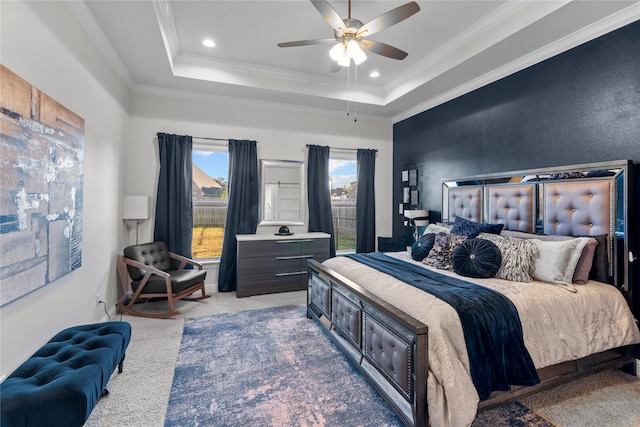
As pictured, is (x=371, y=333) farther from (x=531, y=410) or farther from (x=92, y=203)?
(x=92, y=203)

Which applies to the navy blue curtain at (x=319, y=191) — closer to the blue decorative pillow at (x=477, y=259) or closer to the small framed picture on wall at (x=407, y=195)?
the small framed picture on wall at (x=407, y=195)

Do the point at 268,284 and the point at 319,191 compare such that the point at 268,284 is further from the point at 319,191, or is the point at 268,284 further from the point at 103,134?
the point at 103,134

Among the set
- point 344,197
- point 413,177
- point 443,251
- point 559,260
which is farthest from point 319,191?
point 559,260

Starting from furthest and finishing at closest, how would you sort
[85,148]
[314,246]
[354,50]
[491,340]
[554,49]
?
[314,246]
[554,49]
[85,148]
[354,50]
[491,340]

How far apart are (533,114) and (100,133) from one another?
183 inches

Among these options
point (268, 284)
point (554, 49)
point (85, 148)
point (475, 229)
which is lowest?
point (268, 284)

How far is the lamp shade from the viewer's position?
385cm

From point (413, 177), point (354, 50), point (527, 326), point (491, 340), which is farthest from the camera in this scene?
point (413, 177)

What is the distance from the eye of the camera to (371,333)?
2129 mm

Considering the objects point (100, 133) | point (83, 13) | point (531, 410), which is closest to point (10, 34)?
point (83, 13)

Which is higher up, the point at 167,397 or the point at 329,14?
the point at 329,14

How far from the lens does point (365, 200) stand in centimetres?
535

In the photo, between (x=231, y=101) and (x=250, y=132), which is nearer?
(x=231, y=101)

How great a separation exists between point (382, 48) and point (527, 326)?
2.55 metres
